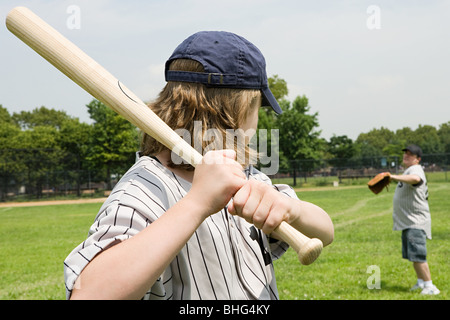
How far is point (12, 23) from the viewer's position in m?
1.45

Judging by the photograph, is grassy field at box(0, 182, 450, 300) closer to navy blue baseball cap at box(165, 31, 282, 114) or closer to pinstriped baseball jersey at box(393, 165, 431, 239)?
pinstriped baseball jersey at box(393, 165, 431, 239)

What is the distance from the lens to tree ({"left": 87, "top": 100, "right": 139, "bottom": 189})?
43.1 metres

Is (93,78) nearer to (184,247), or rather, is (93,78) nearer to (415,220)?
(184,247)

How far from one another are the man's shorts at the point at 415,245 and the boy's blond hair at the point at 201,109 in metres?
5.61

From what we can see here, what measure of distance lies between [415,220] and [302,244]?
5888 mm

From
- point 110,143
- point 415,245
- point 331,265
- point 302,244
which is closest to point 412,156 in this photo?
point 415,245

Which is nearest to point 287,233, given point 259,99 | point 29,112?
point 259,99

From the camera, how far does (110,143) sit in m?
43.7

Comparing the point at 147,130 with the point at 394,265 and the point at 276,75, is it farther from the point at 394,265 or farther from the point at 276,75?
the point at 276,75

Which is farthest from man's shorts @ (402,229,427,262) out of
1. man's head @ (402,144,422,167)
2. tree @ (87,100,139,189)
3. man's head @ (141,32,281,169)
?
tree @ (87,100,139,189)

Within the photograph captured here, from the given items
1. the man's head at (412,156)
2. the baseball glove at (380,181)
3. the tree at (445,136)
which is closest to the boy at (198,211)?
the baseball glove at (380,181)

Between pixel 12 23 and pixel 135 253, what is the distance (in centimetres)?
87

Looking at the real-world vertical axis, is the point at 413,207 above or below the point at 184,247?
below
